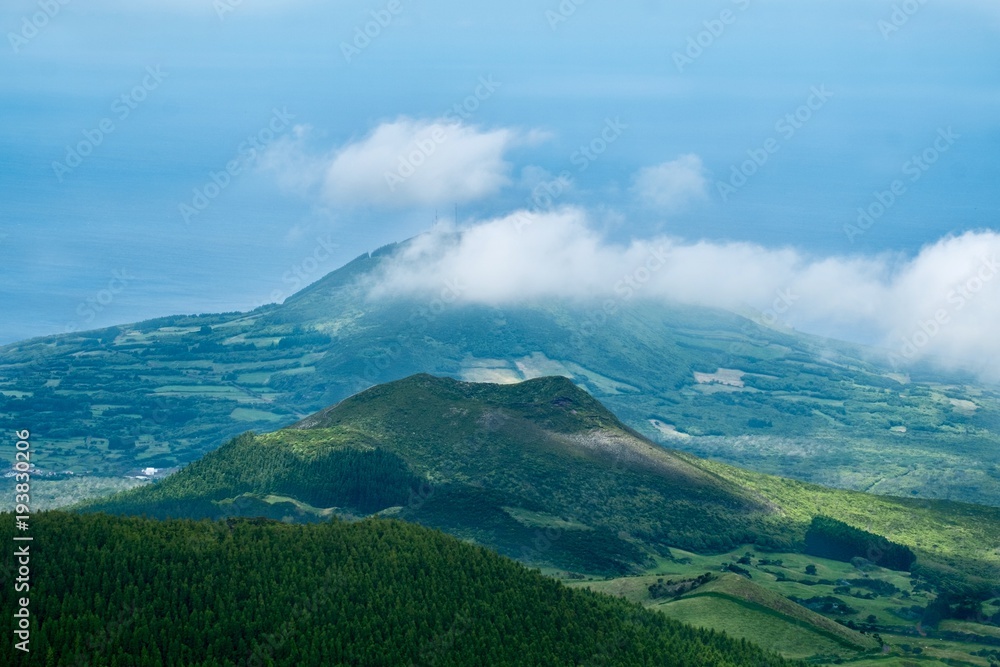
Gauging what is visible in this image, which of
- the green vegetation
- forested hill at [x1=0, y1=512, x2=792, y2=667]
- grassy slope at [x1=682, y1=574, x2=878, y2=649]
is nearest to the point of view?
forested hill at [x1=0, y1=512, x2=792, y2=667]

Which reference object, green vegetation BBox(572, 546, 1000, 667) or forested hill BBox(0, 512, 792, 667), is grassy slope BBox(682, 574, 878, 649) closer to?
green vegetation BBox(572, 546, 1000, 667)

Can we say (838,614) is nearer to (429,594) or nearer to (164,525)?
(429,594)

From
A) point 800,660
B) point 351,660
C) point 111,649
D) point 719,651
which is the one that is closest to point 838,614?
point 800,660

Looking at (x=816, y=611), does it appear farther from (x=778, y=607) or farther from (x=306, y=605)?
(x=306, y=605)

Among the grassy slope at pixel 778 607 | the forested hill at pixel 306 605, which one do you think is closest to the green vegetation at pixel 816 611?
the grassy slope at pixel 778 607

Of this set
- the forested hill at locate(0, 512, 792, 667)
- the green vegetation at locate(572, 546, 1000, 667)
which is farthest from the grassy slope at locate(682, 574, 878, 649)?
the forested hill at locate(0, 512, 792, 667)

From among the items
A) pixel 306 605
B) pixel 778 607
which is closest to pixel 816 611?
pixel 778 607

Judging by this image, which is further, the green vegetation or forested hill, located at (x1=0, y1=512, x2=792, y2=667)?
the green vegetation

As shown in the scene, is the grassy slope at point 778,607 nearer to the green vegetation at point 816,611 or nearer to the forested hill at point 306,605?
the green vegetation at point 816,611

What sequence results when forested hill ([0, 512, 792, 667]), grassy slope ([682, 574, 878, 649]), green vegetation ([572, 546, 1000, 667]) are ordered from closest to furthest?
forested hill ([0, 512, 792, 667])
green vegetation ([572, 546, 1000, 667])
grassy slope ([682, 574, 878, 649])
